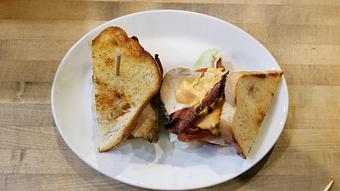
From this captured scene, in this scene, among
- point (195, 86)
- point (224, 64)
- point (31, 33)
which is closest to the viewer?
point (195, 86)

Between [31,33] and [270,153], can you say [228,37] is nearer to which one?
[270,153]

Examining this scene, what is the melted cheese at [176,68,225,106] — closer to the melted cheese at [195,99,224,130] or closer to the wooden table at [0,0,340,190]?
the melted cheese at [195,99,224,130]

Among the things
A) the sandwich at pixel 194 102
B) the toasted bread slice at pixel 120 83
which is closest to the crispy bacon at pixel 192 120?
the sandwich at pixel 194 102

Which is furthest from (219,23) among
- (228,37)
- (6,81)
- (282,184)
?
(6,81)

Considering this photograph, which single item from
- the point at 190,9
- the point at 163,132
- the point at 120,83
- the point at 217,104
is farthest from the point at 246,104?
the point at 190,9

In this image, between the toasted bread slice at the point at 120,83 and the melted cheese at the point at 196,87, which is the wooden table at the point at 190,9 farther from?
the melted cheese at the point at 196,87

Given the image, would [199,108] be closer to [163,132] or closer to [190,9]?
[163,132]
